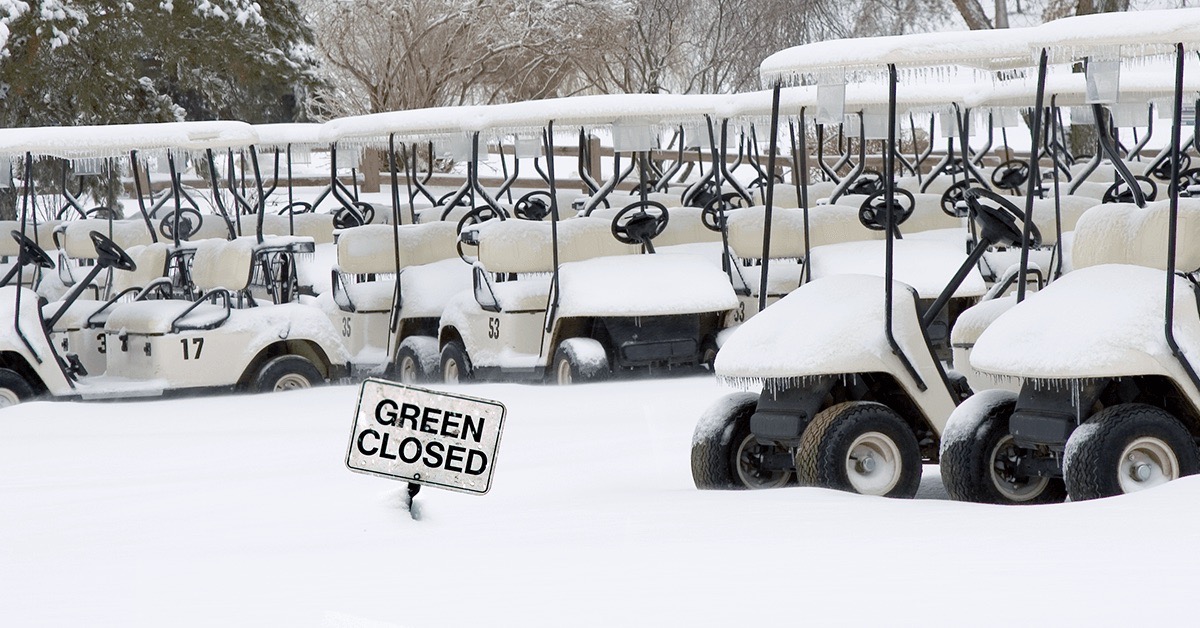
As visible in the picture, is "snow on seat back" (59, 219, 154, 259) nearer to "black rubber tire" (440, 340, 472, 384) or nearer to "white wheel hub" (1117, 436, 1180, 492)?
"black rubber tire" (440, 340, 472, 384)

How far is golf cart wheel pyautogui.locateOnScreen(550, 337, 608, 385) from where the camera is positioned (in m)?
9.67

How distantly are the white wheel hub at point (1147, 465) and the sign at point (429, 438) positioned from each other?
210 centimetres

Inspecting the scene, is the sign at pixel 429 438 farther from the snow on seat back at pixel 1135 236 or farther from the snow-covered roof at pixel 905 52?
the snow on seat back at pixel 1135 236

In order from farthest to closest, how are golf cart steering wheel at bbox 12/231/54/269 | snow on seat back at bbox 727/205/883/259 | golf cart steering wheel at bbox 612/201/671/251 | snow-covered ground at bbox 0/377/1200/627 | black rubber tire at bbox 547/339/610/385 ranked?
snow on seat back at bbox 727/205/883/259
golf cart steering wheel at bbox 612/201/671/251
black rubber tire at bbox 547/339/610/385
golf cart steering wheel at bbox 12/231/54/269
snow-covered ground at bbox 0/377/1200/627

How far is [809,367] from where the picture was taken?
5.89 meters

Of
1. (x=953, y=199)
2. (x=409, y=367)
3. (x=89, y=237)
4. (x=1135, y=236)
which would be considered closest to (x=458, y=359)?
(x=409, y=367)

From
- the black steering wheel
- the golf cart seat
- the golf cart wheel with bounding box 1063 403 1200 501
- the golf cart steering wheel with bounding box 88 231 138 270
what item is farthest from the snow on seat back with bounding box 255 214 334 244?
the golf cart wheel with bounding box 1063 403 1200 501

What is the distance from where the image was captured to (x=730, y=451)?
Result: 621 centimetres

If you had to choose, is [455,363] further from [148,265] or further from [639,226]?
[148,265]

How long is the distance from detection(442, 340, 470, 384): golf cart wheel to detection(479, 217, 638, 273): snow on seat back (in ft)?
2.08

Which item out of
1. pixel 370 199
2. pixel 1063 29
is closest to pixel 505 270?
pixel 1063 29

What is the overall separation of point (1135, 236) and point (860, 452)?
1355 millimetres

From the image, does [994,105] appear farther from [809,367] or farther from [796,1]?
[796,1]

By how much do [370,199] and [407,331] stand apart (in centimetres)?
1360
